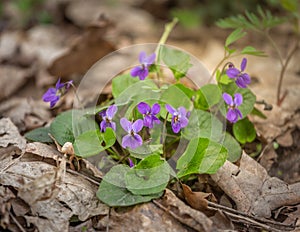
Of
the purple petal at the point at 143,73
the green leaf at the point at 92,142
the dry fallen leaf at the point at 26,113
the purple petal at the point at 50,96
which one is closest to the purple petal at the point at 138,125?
the green leaf at the point at 92,142

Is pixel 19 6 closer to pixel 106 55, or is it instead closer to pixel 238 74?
pixel 106 55

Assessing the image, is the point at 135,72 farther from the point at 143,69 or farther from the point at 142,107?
the point at 142,107

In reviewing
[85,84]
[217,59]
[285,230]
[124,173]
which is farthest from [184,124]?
[217,59]

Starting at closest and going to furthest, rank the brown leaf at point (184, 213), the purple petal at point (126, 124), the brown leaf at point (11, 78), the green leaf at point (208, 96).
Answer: the brown leaf at point (184, 213)
the purple petal at point (126, 124)
the green leaf at point (208, 96)
the brown leaf at point (11, 78)

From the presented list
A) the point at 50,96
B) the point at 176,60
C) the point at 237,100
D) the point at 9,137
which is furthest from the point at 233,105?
the point at 9,137

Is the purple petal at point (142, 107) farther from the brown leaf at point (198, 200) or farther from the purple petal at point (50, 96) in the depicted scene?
the purple petal at point (50, 96)
